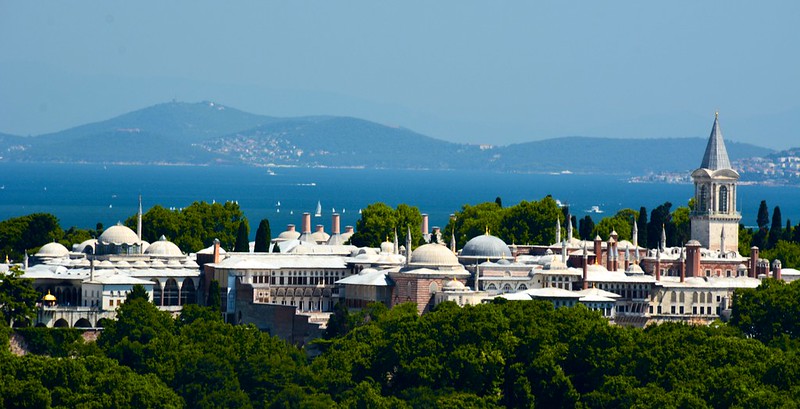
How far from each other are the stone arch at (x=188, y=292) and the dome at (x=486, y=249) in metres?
11.8

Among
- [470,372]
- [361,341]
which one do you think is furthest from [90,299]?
[470,372]

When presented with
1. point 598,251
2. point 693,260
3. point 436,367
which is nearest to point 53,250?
point 598,251

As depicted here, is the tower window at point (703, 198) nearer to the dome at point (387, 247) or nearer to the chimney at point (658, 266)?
the chimney at point (658, 266)

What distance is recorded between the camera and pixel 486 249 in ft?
304

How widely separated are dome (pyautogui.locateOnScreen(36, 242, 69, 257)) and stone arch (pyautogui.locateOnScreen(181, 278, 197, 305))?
8397mm

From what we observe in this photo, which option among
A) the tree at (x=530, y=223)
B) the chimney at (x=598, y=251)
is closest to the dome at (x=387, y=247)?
the chimney at (x=598, y=251)

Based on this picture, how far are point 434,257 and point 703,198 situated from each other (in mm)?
20830

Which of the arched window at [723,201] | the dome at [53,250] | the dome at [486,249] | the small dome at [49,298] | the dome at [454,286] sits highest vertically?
the arched window at [723,201]

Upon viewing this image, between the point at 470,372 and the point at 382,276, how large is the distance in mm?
20649

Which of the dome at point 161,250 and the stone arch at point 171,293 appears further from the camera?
the dome at point 161,250

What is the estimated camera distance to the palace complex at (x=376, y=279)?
85.4 metres

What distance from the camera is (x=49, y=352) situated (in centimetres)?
7906

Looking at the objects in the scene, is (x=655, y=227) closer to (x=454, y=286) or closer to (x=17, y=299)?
(x=454, y=286)

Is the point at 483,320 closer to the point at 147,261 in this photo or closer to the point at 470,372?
the point at 470,372
